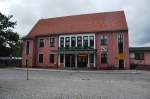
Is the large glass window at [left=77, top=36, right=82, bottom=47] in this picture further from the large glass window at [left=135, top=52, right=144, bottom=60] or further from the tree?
the tree

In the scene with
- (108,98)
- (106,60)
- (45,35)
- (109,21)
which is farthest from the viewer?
(45,35)

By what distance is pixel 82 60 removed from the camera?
40.6 m

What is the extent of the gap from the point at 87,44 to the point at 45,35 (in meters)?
9.09

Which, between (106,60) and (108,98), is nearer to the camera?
(108,98)

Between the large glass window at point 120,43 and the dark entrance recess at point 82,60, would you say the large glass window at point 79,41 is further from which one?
the large glass window at point 120,43

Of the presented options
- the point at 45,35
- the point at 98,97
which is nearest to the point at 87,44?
the point at 45,35

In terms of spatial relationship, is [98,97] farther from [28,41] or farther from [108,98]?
[28,41]

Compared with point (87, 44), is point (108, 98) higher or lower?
lower

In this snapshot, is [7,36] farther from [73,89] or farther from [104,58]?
[104,58]

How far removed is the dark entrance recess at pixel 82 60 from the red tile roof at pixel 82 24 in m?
4.68

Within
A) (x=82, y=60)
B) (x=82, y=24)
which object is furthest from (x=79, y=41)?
(x=82, y=24)

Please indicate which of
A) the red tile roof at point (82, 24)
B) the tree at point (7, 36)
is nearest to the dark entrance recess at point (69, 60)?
the red tile roof at point (82, 24)

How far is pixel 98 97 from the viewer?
33.6 feet

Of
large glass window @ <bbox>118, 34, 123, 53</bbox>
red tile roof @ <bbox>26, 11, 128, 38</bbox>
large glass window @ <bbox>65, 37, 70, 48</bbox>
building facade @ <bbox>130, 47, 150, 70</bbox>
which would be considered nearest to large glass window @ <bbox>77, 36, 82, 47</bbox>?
red tile roof @ <bbox>26, 11, 128, 38</bbox>
